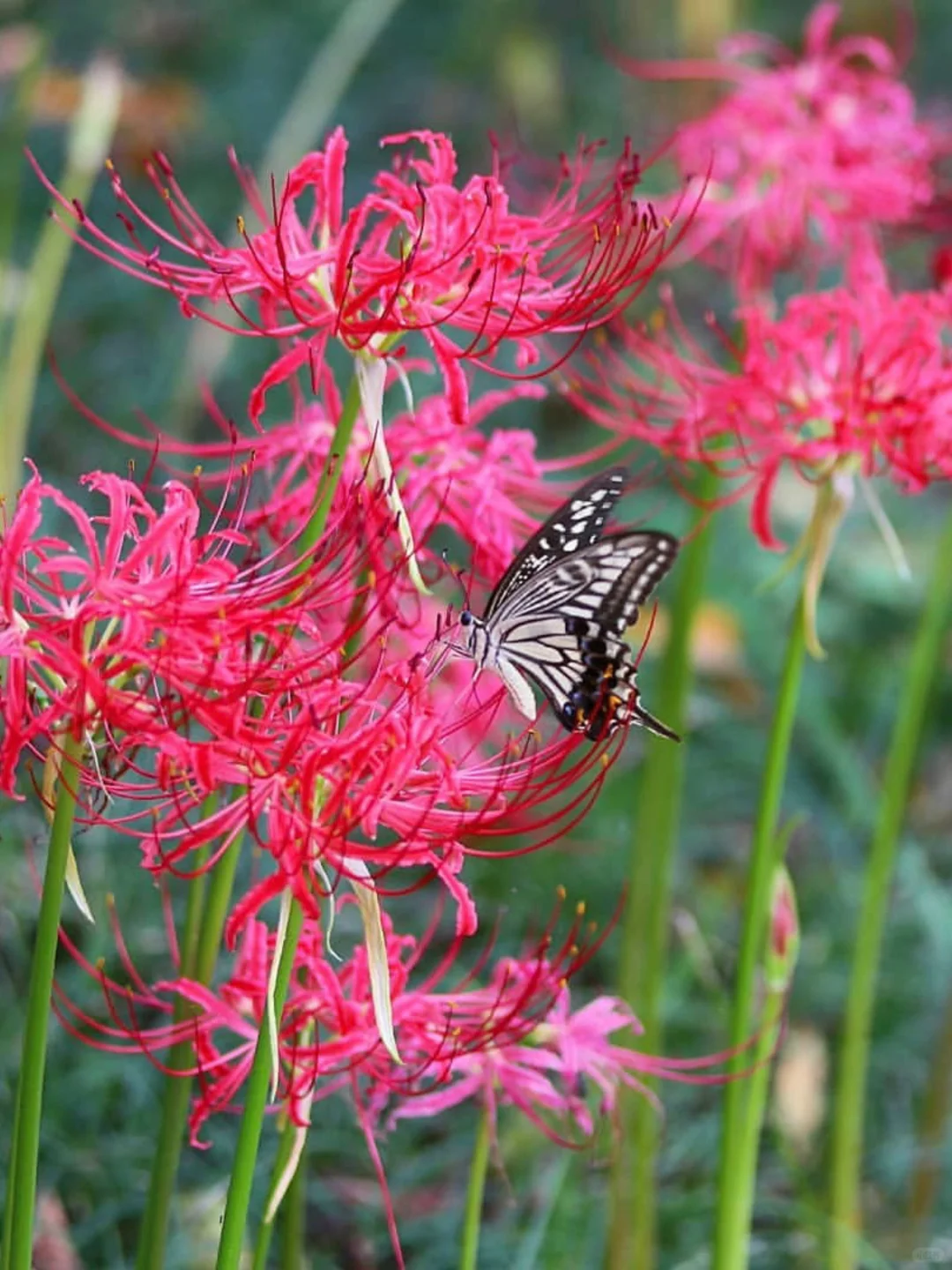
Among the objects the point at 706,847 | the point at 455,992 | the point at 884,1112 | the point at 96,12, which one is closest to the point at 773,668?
the point at 706,847

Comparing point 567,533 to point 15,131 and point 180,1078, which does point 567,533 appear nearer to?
point 180,1078

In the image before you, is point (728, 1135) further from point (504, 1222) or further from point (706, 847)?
point (706, 847)

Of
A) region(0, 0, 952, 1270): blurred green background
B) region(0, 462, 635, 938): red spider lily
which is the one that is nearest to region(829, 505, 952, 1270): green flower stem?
region(0, 0, 952, 1270): blurred green background

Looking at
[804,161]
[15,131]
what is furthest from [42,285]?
[804,161]

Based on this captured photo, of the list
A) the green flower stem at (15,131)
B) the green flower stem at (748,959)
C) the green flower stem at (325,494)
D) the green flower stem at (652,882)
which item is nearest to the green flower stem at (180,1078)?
the green flower stem at (325,494)

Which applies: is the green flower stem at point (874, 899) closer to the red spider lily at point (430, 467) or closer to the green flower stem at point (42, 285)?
the red spider lily at point (430, 467)
